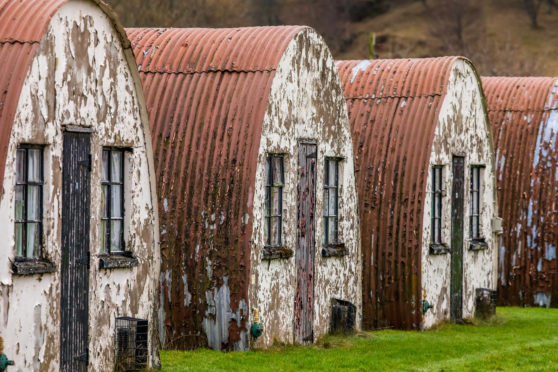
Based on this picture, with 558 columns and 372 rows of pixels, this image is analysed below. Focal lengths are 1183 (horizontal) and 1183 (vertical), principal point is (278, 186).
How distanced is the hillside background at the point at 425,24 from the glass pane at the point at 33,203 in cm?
4985

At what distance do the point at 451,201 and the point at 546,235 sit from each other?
Result: 4284mm

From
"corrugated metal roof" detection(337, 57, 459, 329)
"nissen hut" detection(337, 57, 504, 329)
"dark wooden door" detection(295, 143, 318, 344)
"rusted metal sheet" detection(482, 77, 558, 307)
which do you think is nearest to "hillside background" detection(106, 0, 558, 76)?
"rusted metal sheet" detection(482, 77, 558, 307)

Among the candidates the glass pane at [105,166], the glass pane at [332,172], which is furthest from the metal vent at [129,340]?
the glass pane at [332,172]

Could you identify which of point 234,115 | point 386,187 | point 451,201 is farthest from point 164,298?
point 451,201

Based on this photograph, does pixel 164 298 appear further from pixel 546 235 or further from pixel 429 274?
pixel 546 235

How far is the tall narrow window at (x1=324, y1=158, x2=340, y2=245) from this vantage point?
17.0 meters

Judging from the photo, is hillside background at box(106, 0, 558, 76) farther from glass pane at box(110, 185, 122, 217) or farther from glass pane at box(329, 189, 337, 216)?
glass pane at box(110, 185, 122, 217)

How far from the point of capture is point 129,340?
38.9 feet

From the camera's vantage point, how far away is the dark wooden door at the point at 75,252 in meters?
10.8

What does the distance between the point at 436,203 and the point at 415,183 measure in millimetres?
1074

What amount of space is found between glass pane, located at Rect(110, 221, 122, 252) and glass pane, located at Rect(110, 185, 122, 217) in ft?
0.31

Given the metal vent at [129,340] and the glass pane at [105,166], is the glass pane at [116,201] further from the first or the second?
the metal vent at [129,340]

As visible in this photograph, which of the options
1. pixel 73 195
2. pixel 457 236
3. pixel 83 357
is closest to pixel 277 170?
pixel 73 195

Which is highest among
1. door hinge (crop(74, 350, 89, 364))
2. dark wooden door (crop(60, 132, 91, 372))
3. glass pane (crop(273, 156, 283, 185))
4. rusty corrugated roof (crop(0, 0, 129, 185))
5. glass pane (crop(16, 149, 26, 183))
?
rusty corrugated roof (crop(0, 0, 129, 185))
